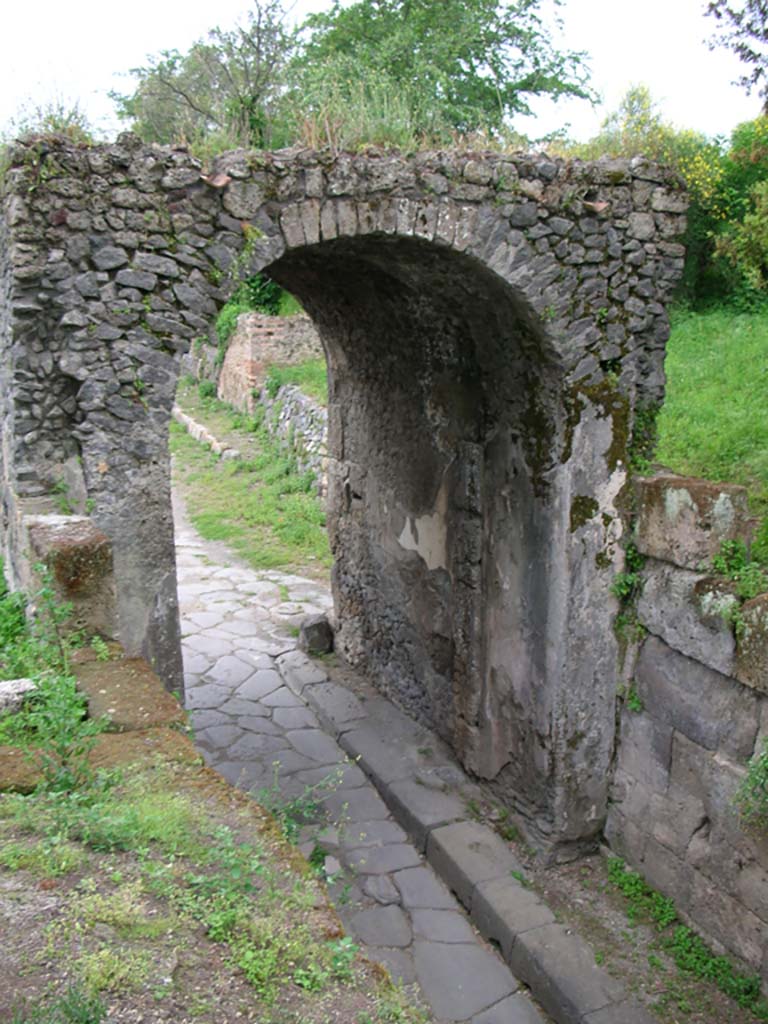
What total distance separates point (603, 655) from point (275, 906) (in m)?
3.35

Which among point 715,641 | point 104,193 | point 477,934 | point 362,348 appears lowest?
point 477,934

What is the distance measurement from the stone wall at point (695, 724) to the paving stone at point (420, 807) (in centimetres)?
111

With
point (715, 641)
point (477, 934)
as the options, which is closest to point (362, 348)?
point (715, 641)

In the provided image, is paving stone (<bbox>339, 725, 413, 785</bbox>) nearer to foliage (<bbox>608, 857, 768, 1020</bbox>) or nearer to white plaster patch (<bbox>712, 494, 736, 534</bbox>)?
foliage (<bbox>608, 857, 768, 1020</bbox>)

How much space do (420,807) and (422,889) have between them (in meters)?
0.62

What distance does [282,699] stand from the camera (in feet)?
23.0

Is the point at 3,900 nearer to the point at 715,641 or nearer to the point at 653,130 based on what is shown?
the point at 715,641

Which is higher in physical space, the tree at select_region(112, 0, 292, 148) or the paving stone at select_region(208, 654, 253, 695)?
the tree at select_region(112, 0, 292, 148)

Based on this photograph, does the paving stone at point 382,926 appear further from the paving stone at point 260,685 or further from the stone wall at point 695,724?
the paving stone at point 260,685

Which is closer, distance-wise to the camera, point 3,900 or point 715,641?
point 3,900

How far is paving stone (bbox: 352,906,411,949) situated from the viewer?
4.48 meters

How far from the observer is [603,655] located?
4.95 meters

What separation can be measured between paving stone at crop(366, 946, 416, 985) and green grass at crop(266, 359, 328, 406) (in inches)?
396

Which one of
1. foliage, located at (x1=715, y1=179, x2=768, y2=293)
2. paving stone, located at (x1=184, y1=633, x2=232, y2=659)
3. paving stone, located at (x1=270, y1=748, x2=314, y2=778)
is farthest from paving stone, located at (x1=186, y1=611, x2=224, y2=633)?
foliage, located at (x1=715, y1=179, x2=768, y2=293)
